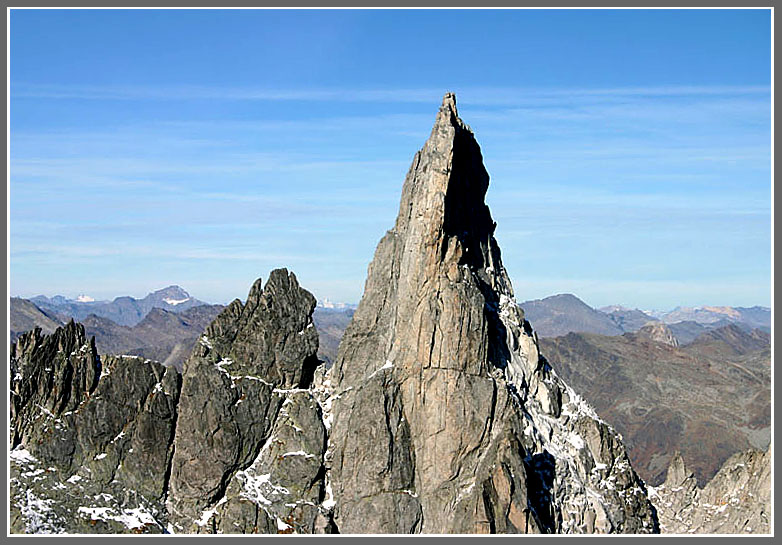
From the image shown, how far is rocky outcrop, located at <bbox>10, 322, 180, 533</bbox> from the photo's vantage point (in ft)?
327

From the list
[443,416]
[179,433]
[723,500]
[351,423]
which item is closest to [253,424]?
[179,433]

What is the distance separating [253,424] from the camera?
343ft

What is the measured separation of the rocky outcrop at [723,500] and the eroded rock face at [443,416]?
34.8 ft

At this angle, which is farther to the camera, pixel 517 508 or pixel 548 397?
pixel 548 397

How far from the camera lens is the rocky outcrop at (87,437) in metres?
99.6

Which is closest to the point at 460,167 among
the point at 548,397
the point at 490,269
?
the point at 490,269

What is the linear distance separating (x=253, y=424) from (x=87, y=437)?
21041 mm

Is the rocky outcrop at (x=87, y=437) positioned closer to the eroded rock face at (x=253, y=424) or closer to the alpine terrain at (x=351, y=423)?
the alpine terrain at (x=351, y=423)

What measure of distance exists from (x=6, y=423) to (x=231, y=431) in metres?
26.5

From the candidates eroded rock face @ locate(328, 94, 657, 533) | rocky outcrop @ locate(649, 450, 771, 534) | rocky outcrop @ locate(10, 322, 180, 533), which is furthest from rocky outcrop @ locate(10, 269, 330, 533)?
rocky outcrop @ locate(649, 450, 771, 534)

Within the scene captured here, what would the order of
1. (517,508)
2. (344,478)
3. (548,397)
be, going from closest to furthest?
1. (517,508)
2. (344,478)
3. (548,397)

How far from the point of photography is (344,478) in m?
98.9

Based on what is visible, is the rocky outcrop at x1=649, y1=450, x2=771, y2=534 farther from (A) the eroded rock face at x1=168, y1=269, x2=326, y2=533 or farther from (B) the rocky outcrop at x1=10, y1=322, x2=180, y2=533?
(B) the rocky outcrop at x1=10, y1=322, x2=180, y2=533

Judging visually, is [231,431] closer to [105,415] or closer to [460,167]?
[105,415]
